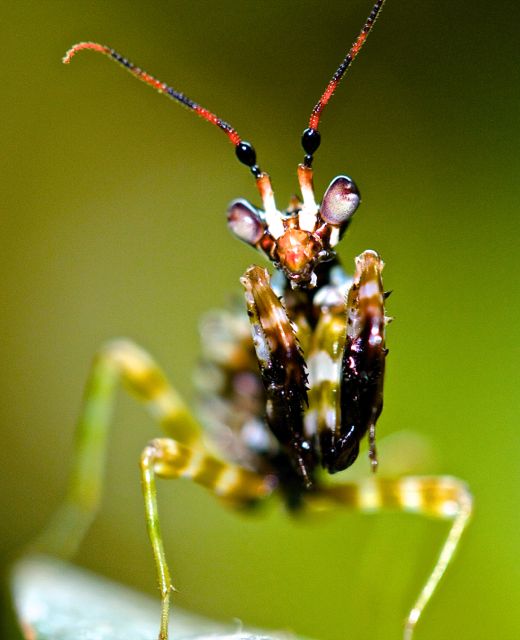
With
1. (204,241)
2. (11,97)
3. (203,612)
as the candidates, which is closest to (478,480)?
(203,612)

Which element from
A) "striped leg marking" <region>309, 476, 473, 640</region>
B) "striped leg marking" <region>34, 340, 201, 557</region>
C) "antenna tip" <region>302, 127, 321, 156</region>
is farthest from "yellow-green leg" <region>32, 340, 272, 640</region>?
"antenna tip" <region>302, 127, 321, 156</region>

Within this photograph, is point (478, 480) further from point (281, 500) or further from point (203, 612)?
point (203, 612)

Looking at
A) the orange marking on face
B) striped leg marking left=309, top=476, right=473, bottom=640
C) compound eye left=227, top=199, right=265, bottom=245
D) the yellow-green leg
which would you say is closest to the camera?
the orange marking on face

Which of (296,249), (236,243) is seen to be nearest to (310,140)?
(296,249)

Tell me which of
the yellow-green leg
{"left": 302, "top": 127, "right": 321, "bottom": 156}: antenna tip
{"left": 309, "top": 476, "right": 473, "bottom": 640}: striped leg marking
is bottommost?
the yellow-green leg

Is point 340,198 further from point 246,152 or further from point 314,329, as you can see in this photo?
point 314,329

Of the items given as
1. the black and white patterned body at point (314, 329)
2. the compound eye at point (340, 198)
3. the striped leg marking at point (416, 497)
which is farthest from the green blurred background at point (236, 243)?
the compound eye at point (340, 198)

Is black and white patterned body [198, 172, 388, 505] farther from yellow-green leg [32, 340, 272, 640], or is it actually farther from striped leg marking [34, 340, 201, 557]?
striped leg marking [34, 340, 201, 557]
